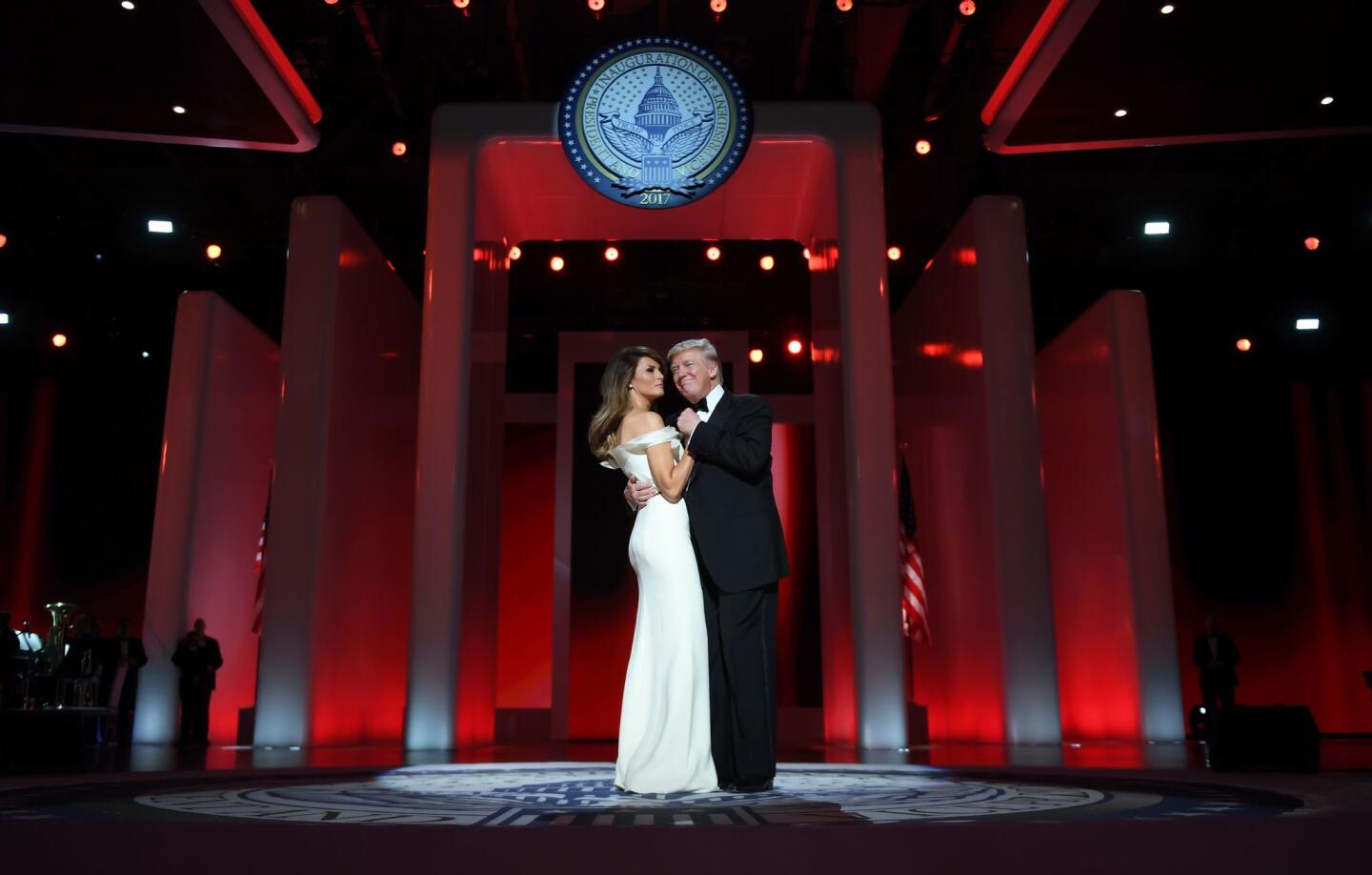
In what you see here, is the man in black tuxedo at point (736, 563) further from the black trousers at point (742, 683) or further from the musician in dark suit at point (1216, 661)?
the musician in dark suit at point (1216, 661)

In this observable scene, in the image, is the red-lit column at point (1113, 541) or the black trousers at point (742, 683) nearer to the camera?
the black trousers at point (742, 683)

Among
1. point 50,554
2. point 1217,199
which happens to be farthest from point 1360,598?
point 50,554

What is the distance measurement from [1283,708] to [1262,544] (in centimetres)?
1187

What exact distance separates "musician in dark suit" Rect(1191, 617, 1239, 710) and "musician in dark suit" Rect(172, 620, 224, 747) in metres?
9.51

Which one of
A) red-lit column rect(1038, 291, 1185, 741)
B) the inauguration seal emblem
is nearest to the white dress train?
the inauguration seal emblem

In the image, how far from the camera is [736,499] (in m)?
4.09

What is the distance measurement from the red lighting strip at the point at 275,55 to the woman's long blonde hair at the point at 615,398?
16.7 feet

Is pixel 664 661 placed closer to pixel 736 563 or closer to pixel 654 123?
pixel 736 563

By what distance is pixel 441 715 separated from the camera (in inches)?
303

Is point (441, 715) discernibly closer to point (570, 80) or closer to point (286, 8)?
point (570, 80)

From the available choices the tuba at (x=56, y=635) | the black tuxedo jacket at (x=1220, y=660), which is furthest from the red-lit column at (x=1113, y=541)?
the tuba at (x=56, y=635)

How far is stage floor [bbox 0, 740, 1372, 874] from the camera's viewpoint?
84.0 inches

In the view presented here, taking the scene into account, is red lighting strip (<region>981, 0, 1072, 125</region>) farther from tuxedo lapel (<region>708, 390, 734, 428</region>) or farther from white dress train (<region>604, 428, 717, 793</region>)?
white dress train (<region>604, 428, 717, 793</region>)

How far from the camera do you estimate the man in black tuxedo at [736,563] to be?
3.98 meters
